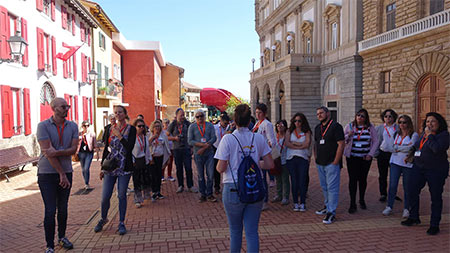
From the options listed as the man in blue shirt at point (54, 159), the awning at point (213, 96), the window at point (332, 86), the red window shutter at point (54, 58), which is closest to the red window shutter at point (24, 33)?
the red window shutter at point (54, 58)

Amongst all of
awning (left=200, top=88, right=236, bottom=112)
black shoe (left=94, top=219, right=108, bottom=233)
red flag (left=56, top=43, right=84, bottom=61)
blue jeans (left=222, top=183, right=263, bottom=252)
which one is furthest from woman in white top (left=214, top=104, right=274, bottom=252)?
awning (left=200, top=88, right=236, bottom=112)

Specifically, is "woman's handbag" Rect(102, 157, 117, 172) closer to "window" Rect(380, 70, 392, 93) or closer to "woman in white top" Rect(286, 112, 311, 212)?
"woman in white top" Rect(286, 112, 311, 212)

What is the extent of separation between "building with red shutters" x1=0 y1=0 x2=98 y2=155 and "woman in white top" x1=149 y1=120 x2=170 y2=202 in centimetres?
729

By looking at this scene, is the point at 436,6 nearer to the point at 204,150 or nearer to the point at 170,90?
the point at 204,150

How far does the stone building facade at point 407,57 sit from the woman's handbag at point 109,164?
1241cm

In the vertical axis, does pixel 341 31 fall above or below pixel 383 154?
above

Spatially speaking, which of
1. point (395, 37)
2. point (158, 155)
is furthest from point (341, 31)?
point (158, 155)

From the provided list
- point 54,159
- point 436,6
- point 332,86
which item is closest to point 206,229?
point 54,159

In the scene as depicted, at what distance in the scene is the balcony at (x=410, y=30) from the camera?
12695 mm

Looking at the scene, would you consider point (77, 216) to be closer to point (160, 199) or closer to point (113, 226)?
point (113, 226)

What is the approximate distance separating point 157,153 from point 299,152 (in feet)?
10.5

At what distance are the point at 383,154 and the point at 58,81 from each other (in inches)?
623

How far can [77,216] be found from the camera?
20.4ft

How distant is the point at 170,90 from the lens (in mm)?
45562
